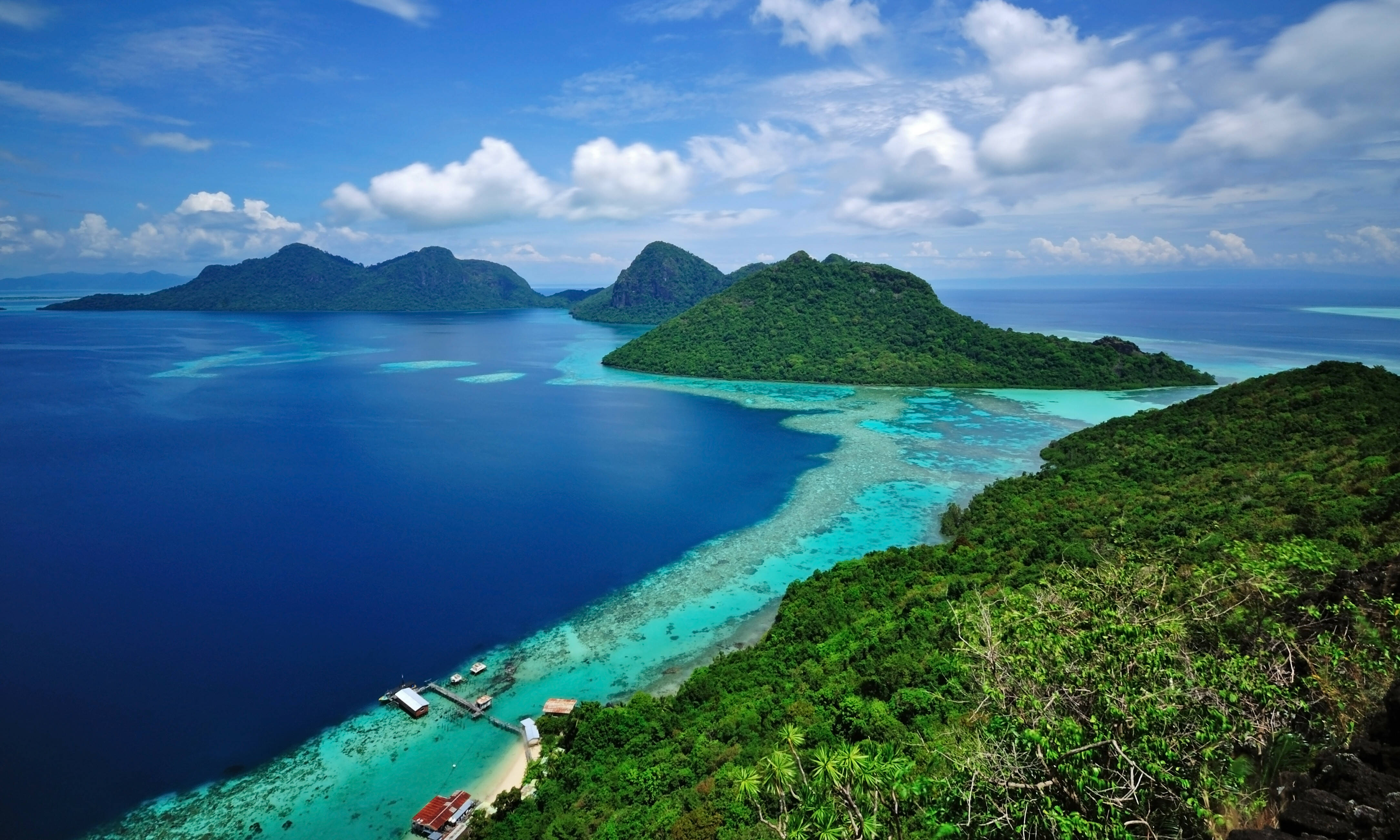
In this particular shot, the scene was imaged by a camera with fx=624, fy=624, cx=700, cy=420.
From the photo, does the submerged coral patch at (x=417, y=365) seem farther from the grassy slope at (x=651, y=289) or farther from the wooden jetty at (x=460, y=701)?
the grassy slope at (x=651, y=289)

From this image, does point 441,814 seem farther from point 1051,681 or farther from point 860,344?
point 860,344

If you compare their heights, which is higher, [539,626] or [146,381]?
[146,381]

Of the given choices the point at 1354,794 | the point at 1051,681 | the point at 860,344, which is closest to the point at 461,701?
the point at 1051,681

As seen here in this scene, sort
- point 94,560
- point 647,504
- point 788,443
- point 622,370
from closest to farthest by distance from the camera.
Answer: point 94,560 < point 647,504 < point 788,443 < point 622,370

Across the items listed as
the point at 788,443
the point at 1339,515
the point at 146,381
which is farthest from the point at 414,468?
the point at 146,381

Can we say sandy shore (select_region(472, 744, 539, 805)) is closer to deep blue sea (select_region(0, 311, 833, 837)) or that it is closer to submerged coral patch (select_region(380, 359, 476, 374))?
deep blue sea (select_region(0, 311, 833, 837))

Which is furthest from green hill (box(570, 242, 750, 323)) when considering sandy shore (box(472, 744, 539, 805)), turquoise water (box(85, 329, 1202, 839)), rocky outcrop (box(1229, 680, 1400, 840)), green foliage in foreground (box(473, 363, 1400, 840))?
rocky outcrop (box(1229, 680, 1400, 840))

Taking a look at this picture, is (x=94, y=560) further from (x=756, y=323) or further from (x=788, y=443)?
(x=756, y=323)

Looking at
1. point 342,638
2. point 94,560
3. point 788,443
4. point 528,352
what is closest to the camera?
point 342,638
